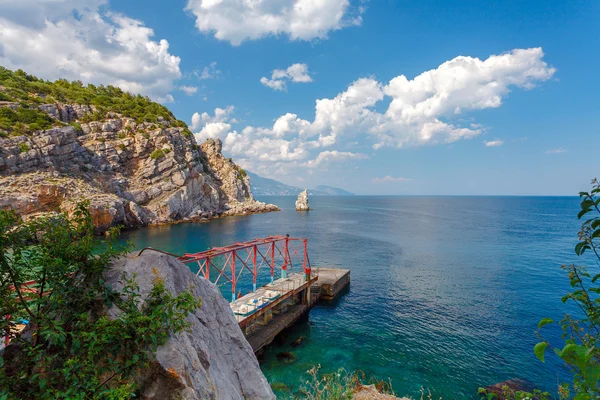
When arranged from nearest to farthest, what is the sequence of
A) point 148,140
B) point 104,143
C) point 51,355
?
1. point 51,355
2. point 104,143
3. point 148,140

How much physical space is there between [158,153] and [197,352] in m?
96.6

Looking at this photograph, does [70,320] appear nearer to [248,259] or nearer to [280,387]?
[280,387]

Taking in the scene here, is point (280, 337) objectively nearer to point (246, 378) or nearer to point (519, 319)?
point (246, 378)

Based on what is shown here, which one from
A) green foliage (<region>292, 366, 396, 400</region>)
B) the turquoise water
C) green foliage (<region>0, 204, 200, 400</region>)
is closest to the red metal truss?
the turquoise water

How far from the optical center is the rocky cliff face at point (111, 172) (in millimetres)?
58062

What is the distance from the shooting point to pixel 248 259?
53.2 meters

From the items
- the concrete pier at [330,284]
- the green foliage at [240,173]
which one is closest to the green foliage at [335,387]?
the concrete pier at [330,284]

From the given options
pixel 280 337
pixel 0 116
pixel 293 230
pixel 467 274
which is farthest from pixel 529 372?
pixel 0 116

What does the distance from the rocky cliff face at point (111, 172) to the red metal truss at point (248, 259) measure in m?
30.9

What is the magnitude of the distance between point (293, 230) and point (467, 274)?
50.2m

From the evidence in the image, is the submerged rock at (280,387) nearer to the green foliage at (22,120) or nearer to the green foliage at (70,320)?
the green foliage at (70,320)

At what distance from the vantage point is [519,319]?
30250mm

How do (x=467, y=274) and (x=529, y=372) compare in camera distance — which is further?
(x=467, y=274)

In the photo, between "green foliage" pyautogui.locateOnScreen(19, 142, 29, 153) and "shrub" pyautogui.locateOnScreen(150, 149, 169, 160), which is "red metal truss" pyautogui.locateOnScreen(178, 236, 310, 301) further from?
"shrub" pyautogui.locateOnScreen(150, 149, 169, 160)
